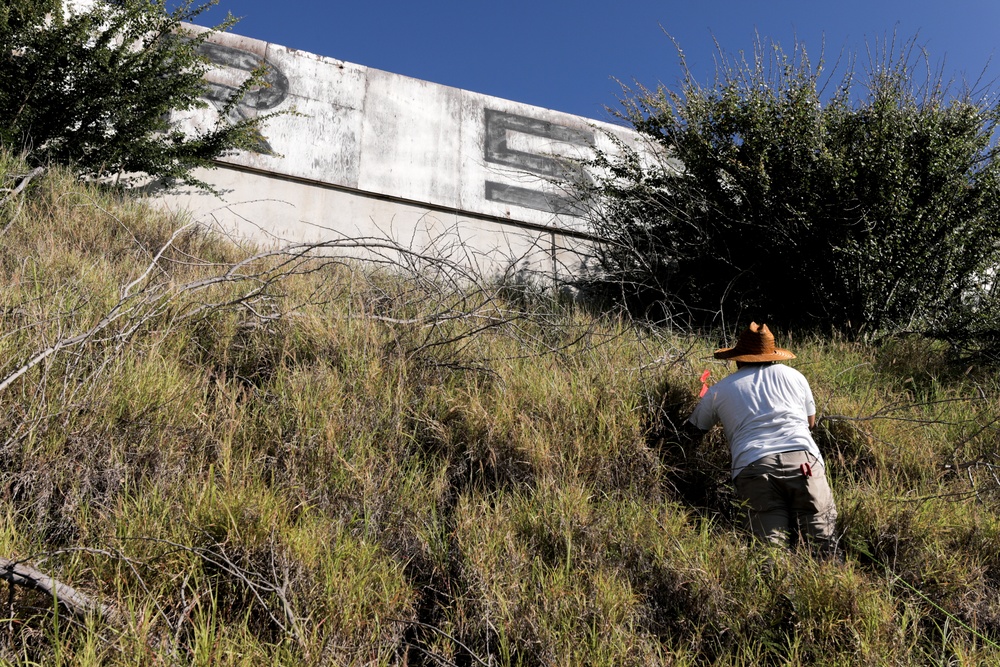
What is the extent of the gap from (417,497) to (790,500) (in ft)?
6.93

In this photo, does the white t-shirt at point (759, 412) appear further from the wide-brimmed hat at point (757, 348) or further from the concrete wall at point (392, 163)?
the concrete wall at point (392, 163)

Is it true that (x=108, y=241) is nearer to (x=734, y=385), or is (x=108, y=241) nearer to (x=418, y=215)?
→ (x=418, y=215)

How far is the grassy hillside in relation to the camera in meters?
3.69

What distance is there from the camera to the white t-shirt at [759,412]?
485 cm

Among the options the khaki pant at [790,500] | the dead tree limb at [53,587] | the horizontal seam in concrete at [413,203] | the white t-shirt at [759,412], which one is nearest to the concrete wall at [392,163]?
the horizontal seam in concrete at [413,203]

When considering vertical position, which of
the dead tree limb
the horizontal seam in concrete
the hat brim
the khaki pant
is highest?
the horizontal seam in concrete

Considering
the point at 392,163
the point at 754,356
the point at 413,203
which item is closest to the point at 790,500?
the point at 754,356

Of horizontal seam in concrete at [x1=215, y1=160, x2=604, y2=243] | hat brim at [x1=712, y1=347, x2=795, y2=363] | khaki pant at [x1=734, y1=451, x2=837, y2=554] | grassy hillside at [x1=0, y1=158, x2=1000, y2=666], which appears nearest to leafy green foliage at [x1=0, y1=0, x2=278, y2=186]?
horizontal seam in concrete at [x1=215, y1=160, x2=604, y2=243]

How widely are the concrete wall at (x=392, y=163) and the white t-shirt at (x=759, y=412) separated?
5.29 meters

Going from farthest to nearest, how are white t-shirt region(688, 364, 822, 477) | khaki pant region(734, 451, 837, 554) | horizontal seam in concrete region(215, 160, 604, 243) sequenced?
1. horizontal seam in concrete region(215, 160, 604, 243)
2. white t-shirt region(688, 364, 822, 477)
3. khaki pant region(734, 451, 837, 554)

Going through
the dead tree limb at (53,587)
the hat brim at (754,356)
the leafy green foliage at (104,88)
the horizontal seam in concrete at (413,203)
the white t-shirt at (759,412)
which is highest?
the leafy green foliage at (104,88)

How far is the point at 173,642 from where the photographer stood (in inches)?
132

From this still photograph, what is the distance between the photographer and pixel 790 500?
4797 mm

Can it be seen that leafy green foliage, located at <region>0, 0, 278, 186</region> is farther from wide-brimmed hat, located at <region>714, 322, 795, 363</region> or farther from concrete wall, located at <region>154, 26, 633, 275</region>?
wide-brimmed hat, located at <region>714, 322, 795, 363</region>
